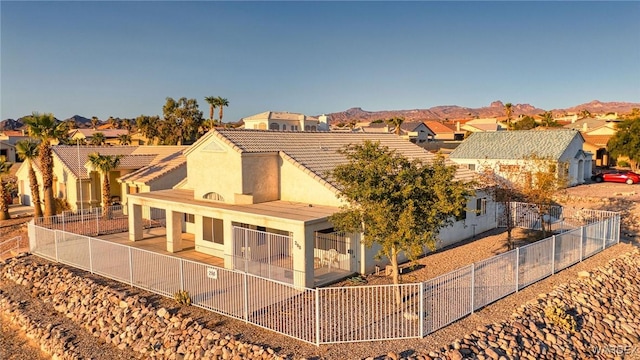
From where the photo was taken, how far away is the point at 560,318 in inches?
538

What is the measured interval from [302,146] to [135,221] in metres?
8.94

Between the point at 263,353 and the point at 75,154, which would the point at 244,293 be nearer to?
the point at 263,353

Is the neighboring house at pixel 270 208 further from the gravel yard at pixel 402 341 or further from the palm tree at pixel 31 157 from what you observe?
the palm tree at pixel 31 157

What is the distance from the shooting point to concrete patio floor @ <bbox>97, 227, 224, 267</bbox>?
63.3 feet

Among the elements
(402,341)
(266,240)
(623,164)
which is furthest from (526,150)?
(402,341)

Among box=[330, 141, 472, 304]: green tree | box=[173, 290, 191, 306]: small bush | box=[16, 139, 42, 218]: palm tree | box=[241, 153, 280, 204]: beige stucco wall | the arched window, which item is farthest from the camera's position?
box=[16, 139, 42, 218]: palm tree

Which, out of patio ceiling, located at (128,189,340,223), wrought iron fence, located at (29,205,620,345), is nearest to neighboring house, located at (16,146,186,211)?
patio ceiling, located at (128,189,340,223)

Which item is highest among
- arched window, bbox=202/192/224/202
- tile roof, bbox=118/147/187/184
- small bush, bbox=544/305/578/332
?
tile roof, bbox=118/147/187/184

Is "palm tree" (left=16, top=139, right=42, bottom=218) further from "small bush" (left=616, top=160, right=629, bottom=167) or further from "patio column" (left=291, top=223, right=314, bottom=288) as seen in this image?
"small bush" (left=616, top=160, right=629, bottom=167)

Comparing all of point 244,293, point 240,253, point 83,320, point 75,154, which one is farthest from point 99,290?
point 75,154

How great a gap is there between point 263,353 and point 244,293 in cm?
243

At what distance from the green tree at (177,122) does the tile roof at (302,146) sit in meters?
37.0

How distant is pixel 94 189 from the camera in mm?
32594

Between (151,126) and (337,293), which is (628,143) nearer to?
→ (337,293)
